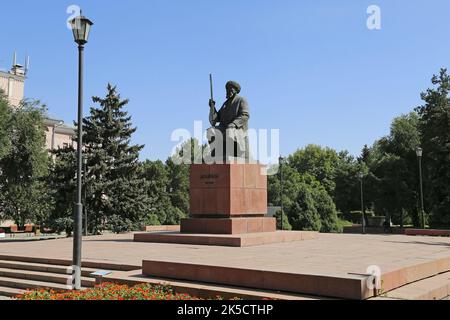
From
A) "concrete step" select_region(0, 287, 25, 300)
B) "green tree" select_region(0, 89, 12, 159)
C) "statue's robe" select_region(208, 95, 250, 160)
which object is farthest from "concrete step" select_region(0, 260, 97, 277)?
"green tree" select_region(0, 89, 12, 159)

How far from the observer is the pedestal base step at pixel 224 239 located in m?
11.9

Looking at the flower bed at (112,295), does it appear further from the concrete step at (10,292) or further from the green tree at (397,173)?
the green tree at (397,173)

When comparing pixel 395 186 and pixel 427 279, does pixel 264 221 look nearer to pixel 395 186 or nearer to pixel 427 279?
pixel 427 279

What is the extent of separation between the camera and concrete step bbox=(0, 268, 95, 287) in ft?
27.2

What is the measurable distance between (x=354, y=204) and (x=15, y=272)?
4331 cm

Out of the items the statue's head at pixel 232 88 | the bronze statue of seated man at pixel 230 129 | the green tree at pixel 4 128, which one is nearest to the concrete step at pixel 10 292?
the bronze statue of seated man at pixel 230 129

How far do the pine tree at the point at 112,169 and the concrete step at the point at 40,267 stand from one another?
14770mm

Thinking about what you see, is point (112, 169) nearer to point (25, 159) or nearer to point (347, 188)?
point (25, 159)

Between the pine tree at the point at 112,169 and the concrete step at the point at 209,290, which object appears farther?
the pine tree at the point at 112,169

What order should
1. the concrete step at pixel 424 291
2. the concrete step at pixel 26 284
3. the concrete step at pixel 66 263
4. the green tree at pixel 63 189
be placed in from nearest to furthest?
the concrete step at pixel 424 291, the concrete step at pixel 26 284, the concrete step at pixel 66 263, the green tree at pixel 63 189

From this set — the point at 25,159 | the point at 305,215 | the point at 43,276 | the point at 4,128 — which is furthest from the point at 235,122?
the point at 25,159

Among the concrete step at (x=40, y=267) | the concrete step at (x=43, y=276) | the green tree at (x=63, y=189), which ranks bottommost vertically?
the concrete step at (x=43, y=276)

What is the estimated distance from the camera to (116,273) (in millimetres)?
8016

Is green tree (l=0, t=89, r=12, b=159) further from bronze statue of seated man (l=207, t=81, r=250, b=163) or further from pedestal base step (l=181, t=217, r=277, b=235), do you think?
pedestal base step (l=181, t=217, r=277, b=235)
